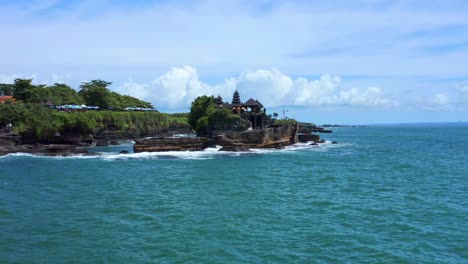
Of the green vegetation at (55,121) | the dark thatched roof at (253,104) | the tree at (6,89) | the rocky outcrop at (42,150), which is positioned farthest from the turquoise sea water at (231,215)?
the tree at (6,89)

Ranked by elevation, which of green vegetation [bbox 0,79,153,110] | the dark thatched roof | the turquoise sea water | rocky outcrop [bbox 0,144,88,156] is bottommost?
the turquoise sea water

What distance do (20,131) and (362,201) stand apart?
163ft

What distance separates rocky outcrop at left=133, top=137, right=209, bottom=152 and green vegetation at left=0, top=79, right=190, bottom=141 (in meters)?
16.0

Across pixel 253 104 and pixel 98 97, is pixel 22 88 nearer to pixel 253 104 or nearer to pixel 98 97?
pixel 98 97

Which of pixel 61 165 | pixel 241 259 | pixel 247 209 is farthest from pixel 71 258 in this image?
pixel 61 165

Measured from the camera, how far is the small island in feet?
178

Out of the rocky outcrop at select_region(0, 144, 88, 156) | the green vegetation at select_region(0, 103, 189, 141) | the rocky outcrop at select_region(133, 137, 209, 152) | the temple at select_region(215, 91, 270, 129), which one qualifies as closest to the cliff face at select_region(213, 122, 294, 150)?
the rocky outcrop at select_region(133, 137, 209, 152)

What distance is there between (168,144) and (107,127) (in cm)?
2715

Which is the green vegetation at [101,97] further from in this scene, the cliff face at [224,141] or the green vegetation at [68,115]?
the cliff face at [224,141]

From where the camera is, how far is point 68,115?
207ft

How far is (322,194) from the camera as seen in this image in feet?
83.1

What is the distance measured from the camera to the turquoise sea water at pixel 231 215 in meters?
14.6

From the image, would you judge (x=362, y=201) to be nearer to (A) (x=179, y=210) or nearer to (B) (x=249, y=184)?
(B) (x=249, y=184)

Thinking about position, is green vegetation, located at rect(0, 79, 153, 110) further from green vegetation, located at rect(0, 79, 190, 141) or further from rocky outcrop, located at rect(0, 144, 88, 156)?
rocky outcrop, located at rect(0, 144, 88, 156)
